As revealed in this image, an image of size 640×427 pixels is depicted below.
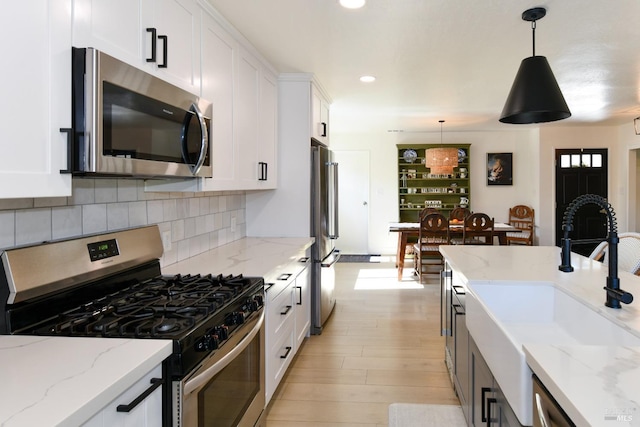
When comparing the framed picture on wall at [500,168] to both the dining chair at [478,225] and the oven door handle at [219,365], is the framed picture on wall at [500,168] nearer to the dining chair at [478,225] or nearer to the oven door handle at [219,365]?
the dining chair at [478,225]

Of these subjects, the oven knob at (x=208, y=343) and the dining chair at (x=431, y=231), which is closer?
the oven knob at (x=208, y=343)

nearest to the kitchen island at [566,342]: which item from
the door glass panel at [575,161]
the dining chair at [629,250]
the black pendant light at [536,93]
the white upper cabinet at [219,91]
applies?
the dining chair at [629,250]

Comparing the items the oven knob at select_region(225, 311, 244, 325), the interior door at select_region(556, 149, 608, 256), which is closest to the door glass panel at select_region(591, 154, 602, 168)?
the interior door at select_region(556, 149, 608, 256)

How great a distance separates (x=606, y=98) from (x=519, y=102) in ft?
10.9

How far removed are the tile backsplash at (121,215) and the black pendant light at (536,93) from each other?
1.95 m

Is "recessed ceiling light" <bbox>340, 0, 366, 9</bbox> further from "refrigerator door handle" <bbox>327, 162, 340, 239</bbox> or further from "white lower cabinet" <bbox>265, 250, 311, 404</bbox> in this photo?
"refrigerator door handle" <bbox>327, 162, 340, 239</bbox>

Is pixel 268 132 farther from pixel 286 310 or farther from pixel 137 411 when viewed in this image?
pixel 137 411

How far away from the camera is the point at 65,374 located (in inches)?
39.9

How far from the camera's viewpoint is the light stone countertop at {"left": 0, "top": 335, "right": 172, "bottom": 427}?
851 mm

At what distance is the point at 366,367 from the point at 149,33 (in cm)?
253

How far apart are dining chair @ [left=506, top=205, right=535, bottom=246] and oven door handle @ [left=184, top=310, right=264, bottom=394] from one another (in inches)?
239

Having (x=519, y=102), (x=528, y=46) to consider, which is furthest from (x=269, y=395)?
(x=528, y=46)

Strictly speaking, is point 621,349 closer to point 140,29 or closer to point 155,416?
point 155,416

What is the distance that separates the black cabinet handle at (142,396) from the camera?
3.39ft
